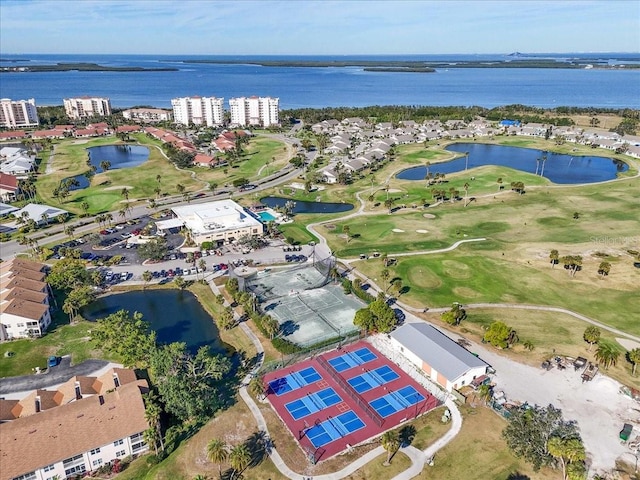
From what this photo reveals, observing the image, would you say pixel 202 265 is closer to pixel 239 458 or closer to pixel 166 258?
pixel 166 258

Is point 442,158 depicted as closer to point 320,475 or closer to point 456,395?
point 456,395

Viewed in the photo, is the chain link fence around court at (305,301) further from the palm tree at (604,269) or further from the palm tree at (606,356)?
the palm tree at (604,269)

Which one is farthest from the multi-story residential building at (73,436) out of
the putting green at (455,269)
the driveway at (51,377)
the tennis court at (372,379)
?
the putting green at (455,269)

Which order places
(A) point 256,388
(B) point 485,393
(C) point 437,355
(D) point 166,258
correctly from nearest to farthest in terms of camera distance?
(B) point 485,393
(A) point 256,388
(C) point 437,355
(D) point 166,258

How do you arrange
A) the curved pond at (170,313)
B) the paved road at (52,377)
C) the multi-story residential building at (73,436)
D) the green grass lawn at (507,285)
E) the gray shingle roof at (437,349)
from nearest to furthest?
the multi-story residential building at (73,436), the paved road at (52,377), the gray shingle roof at (437,349), the curved pond at (170,313), the green grass lawn at (507,285)

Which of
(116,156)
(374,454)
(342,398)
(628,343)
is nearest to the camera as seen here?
(374,454)

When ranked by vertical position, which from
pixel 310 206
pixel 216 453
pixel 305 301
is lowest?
pixel 305 301

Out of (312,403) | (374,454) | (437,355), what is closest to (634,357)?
(437,355)
